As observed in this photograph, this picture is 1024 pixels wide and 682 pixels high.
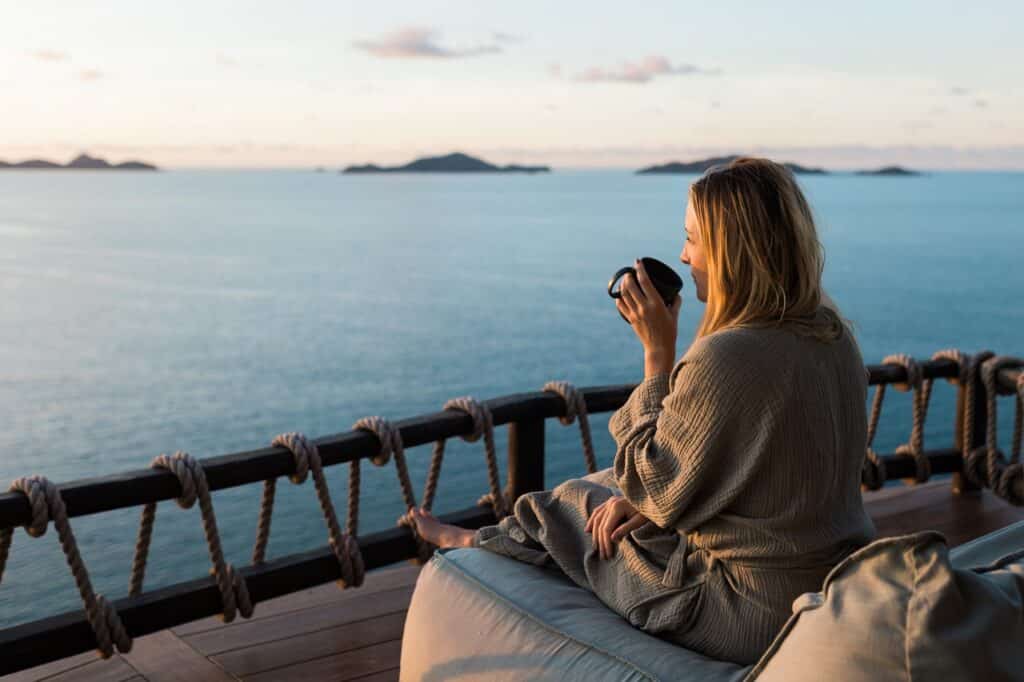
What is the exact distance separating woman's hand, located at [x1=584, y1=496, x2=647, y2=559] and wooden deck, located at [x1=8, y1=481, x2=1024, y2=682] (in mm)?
857

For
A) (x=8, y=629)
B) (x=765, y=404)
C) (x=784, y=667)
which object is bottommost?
(x=8, y=629)

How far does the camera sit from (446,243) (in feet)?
142

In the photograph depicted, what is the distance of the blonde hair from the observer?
68.1 inches

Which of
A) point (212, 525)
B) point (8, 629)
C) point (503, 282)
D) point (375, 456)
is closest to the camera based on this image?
point (8, 629)

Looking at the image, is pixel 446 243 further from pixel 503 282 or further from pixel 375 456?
pixel 375 456

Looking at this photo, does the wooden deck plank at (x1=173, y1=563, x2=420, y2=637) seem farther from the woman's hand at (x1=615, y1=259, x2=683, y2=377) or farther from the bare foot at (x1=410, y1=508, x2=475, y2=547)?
the woman's hand at (x1=615, y1=259, x2=683, y2=377)

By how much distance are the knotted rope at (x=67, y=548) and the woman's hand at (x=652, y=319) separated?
4.10ft

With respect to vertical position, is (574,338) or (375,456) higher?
(375,456)

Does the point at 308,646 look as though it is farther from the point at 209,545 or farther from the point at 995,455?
the point at 995,455

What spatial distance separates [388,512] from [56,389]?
10054 millimetres

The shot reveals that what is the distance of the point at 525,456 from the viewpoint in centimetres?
332

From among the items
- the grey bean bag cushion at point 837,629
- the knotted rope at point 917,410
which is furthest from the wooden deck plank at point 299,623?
the knotted rope at point 917,410

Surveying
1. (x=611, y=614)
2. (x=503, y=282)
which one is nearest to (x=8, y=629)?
(x=611, y=614)

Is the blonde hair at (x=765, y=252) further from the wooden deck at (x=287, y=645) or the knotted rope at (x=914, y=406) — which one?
the knotted rope at (x=914, y=406)
